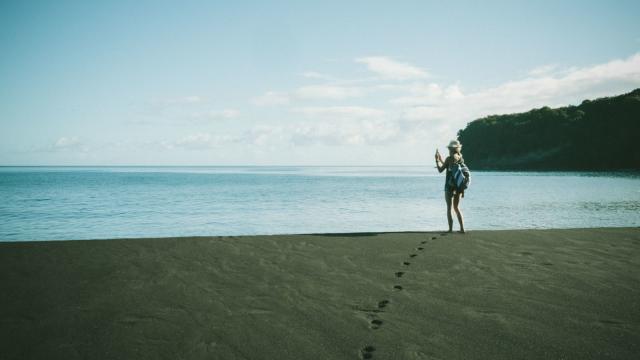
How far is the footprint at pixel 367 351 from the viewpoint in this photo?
163 inches

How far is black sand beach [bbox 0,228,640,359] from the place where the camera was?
171 inches

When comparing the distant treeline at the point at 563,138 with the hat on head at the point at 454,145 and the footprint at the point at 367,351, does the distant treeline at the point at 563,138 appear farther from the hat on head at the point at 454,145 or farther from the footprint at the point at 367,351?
the footprint at the point at 367,351

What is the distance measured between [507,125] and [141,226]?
128242mm

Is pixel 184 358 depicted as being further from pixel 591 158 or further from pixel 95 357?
pixel 591 158

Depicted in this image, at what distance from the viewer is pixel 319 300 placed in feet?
19.1

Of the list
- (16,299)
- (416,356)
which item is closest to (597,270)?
(416,356)

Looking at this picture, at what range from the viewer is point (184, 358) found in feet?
13.5

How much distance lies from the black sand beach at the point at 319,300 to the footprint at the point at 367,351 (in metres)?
0.02

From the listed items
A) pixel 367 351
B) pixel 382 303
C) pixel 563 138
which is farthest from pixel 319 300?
pixel 563 138

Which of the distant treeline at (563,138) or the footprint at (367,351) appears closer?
the footprint at (367,351)

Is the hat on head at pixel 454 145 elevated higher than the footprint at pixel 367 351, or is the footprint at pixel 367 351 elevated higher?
the hat on head at pixel 454 145

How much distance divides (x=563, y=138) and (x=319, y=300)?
119 metres

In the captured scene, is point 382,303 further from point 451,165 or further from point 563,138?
point 563,138

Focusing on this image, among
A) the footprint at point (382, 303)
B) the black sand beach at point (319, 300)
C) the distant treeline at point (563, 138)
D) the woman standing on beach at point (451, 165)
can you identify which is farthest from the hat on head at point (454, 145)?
the distant treeline at point (563, 138)
